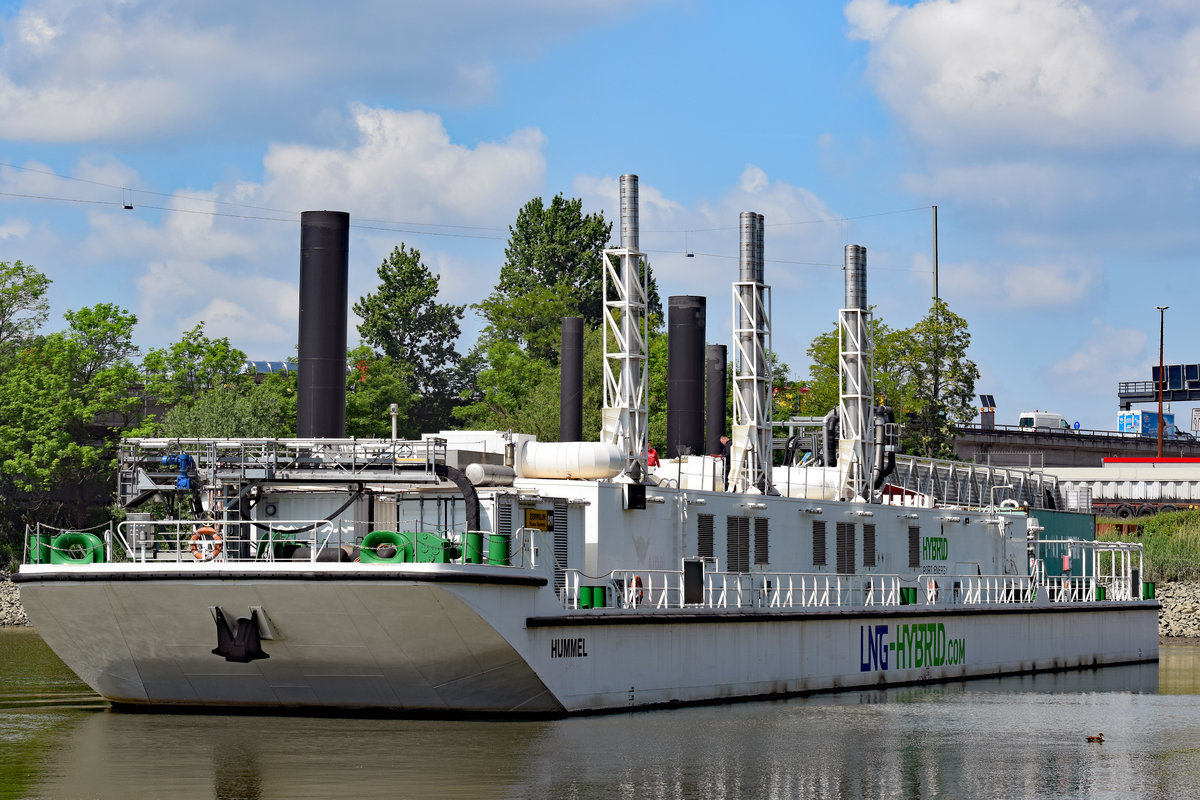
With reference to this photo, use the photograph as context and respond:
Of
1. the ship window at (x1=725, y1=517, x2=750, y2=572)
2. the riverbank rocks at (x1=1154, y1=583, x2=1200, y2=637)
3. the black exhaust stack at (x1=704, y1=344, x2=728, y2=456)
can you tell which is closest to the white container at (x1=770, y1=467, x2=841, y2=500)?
the ship window at (x1=725, y1=517, x2=750, y2=572)

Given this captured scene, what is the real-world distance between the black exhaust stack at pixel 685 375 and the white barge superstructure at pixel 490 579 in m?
3.49

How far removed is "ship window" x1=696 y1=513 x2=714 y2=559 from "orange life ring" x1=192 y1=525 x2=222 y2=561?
946 centimetres

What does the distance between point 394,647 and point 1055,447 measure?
8048cm

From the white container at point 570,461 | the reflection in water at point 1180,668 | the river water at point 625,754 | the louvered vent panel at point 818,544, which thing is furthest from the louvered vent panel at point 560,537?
the reflection in water at point 1180,668

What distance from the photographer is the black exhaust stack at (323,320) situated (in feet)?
101

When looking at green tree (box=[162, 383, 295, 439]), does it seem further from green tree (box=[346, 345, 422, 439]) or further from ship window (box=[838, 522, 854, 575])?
ship window (box=[838, 522, 854, 575])

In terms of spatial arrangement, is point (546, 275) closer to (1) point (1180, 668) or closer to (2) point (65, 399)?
(2) point (65, 399)

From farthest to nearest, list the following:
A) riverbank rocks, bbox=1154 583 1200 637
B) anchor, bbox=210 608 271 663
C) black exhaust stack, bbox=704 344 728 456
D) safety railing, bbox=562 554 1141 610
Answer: riverbank rocks, bbox=1154 583 1200 637
black exhaust stack, bbox=704 344 728 456
safety railing, bbox=562 554 1141 610
anchor, bbox=210 608 271 663

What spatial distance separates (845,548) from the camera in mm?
36219

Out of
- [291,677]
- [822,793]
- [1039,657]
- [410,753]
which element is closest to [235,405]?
[1039,657]

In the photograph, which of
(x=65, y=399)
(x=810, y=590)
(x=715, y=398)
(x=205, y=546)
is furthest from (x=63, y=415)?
(x=205, y=546)

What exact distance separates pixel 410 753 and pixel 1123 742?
10.7 metres

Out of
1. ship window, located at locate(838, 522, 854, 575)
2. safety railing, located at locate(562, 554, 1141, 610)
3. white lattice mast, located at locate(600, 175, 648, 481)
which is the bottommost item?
safety railing, located at locate(562, 554, 1141, 610)

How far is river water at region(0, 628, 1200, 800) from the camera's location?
19.7 meters
